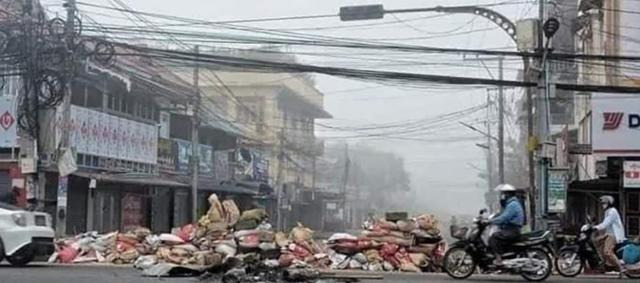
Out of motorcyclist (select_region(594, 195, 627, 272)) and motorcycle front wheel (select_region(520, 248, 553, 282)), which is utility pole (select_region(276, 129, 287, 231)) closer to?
motorcyclist (select_region(594, 195, 627, 272))

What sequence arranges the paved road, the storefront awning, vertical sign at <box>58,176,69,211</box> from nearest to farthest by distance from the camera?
the paved road < vertical sign at <box>58,176,69,211</box> < the storefront awning

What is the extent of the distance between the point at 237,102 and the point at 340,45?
39249 mm

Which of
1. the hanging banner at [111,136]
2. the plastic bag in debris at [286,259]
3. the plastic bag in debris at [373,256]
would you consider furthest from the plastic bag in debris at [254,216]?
the hanging banner at [111,136]

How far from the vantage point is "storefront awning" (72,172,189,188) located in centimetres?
3303

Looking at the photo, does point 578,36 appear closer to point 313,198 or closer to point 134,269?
point 134,269

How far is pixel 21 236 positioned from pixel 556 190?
11536 millimetres

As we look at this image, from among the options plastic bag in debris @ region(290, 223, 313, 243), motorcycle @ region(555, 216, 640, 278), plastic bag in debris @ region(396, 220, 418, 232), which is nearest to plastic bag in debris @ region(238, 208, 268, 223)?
plastic bag in debris @ region(290, 223, 313, 243)

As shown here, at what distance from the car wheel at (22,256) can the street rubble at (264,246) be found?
2.24 m

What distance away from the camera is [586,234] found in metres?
19.2

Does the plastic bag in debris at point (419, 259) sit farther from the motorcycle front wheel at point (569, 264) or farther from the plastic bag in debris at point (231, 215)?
the plastic bag in debris at point (231, 215)

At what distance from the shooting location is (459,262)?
57.3ft

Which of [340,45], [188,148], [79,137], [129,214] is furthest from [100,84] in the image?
[340,45]

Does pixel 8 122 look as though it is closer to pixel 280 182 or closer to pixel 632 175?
pixel 632 175

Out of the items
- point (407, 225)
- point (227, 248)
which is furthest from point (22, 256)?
point (407, 225)
